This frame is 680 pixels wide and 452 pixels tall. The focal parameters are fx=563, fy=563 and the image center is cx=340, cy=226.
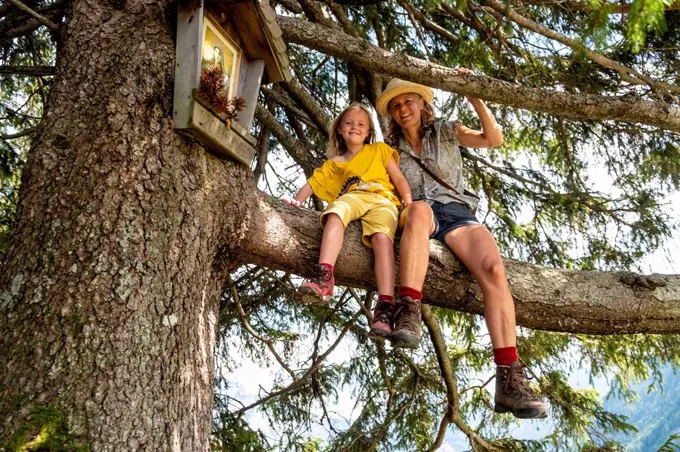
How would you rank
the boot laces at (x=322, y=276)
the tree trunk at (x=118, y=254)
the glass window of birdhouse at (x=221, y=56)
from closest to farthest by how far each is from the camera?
the tree trunk at (x=118, y=254)
the glass window of birdhouse at (x=221, y=56)
the boot laces at (x=322, y=276)

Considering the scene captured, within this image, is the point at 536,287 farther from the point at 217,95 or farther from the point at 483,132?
the point at 217,95

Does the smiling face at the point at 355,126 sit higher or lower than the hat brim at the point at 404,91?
lower

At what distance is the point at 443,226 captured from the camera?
9.03ft

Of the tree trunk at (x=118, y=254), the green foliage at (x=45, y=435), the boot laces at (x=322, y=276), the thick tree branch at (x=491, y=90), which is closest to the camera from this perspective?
the green foliage at (x=45, y=435)

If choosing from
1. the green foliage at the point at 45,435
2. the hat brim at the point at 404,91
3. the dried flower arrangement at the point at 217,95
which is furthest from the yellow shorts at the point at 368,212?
the green foliage at the point at 45,435

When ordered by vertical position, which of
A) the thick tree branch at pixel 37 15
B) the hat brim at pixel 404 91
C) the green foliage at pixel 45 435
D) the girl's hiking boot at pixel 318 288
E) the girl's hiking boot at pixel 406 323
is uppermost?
the hat brim at pixel 404 91

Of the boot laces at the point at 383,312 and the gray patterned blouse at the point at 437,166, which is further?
the gray patterned blouse at the point at 437,166

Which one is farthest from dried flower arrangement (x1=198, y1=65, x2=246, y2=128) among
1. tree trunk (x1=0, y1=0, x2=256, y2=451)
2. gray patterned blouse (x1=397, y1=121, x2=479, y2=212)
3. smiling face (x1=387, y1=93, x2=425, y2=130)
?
smiling face (x1=387, y1=93, x2=425, y2=130)

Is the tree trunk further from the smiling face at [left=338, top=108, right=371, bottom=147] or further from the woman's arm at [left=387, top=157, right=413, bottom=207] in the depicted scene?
the smiling face at [left=338, top=108, right=371, bottom=147]

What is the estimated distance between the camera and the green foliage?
55.7 inches

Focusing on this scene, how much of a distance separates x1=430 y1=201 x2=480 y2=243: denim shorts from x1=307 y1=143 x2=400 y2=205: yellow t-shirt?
0.23 meters

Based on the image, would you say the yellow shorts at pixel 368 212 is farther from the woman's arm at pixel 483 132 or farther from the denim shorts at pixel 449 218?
the woman's arm at pixel 483 132

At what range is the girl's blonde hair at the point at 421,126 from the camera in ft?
10.8

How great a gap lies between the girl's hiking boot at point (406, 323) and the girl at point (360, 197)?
4 cm
